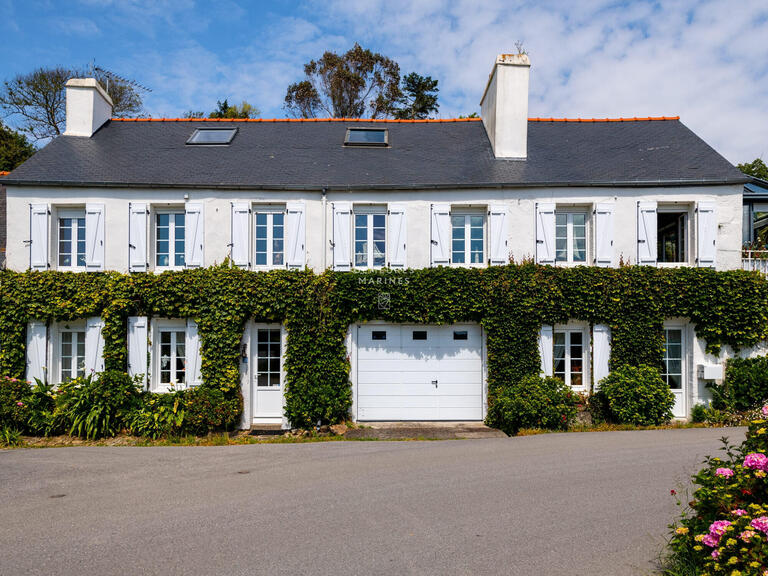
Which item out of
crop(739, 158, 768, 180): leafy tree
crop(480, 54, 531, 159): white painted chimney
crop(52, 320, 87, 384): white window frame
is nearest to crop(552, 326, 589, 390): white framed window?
crop(480, 54, 531, 159): white painted chimney

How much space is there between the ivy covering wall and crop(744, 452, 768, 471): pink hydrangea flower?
24.2 feet

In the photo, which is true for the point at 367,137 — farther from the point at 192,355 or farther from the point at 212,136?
the point at 192,355

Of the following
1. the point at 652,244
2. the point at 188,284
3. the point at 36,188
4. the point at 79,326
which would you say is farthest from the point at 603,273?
the point at 36,188

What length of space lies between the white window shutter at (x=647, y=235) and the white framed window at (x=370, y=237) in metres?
5.62

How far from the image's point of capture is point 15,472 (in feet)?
25.8

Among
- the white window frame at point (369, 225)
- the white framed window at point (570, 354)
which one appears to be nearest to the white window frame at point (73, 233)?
the white window frame at point (369, 225)

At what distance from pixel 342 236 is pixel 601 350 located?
6204 mm

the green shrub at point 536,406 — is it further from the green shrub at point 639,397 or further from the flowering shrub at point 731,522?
the flowering shrub at point 731,522

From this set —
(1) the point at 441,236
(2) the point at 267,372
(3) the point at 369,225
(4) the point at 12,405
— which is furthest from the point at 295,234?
(4) the point at 12,405

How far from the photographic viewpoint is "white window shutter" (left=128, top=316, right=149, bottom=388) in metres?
11.2

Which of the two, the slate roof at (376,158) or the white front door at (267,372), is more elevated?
the slate roof at (376,158)

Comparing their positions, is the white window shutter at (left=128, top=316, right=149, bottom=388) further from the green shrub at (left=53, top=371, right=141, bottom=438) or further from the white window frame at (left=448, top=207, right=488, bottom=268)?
the white window frame at (left=448, top=207, right=488, bottom=268)

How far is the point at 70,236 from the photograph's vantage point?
11680mm

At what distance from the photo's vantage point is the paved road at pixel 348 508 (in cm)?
457
